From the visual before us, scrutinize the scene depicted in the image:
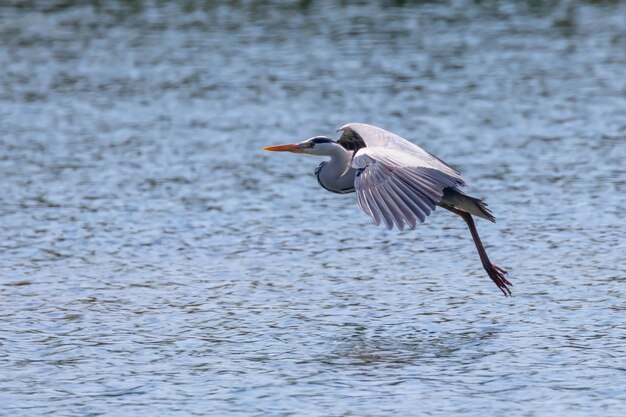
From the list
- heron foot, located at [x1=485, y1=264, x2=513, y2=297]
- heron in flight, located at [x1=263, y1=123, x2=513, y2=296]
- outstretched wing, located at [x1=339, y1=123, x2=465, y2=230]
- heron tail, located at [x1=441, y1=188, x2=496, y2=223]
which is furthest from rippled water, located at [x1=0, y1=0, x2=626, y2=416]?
outstretched wing, located at [x1=339, y1=123, x2=465, y2=230]

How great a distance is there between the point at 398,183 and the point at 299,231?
133 inches

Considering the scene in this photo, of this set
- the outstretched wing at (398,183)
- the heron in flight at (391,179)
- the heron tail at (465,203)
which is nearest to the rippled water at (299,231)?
the heron tail at (465,203)

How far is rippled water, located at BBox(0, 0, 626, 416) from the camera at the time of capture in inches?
285

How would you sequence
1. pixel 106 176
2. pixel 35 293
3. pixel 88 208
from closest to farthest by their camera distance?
pixel 35 293, pixel 88 208, pixel 106 176

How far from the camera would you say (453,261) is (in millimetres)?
9938

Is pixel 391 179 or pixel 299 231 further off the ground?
pixel 391 179

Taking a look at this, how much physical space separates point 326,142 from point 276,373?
2.50 meters

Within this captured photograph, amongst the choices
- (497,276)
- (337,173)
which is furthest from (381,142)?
(497,276)

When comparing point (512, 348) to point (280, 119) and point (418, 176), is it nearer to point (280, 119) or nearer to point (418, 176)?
point (418, 176)

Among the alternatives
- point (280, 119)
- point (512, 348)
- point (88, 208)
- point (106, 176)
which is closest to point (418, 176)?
point (512, 348)

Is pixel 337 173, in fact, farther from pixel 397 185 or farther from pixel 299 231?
pixel 299 231

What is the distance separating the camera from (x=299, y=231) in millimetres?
10938

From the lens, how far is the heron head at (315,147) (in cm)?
936

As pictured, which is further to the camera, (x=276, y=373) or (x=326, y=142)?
(x=326, y=142)
